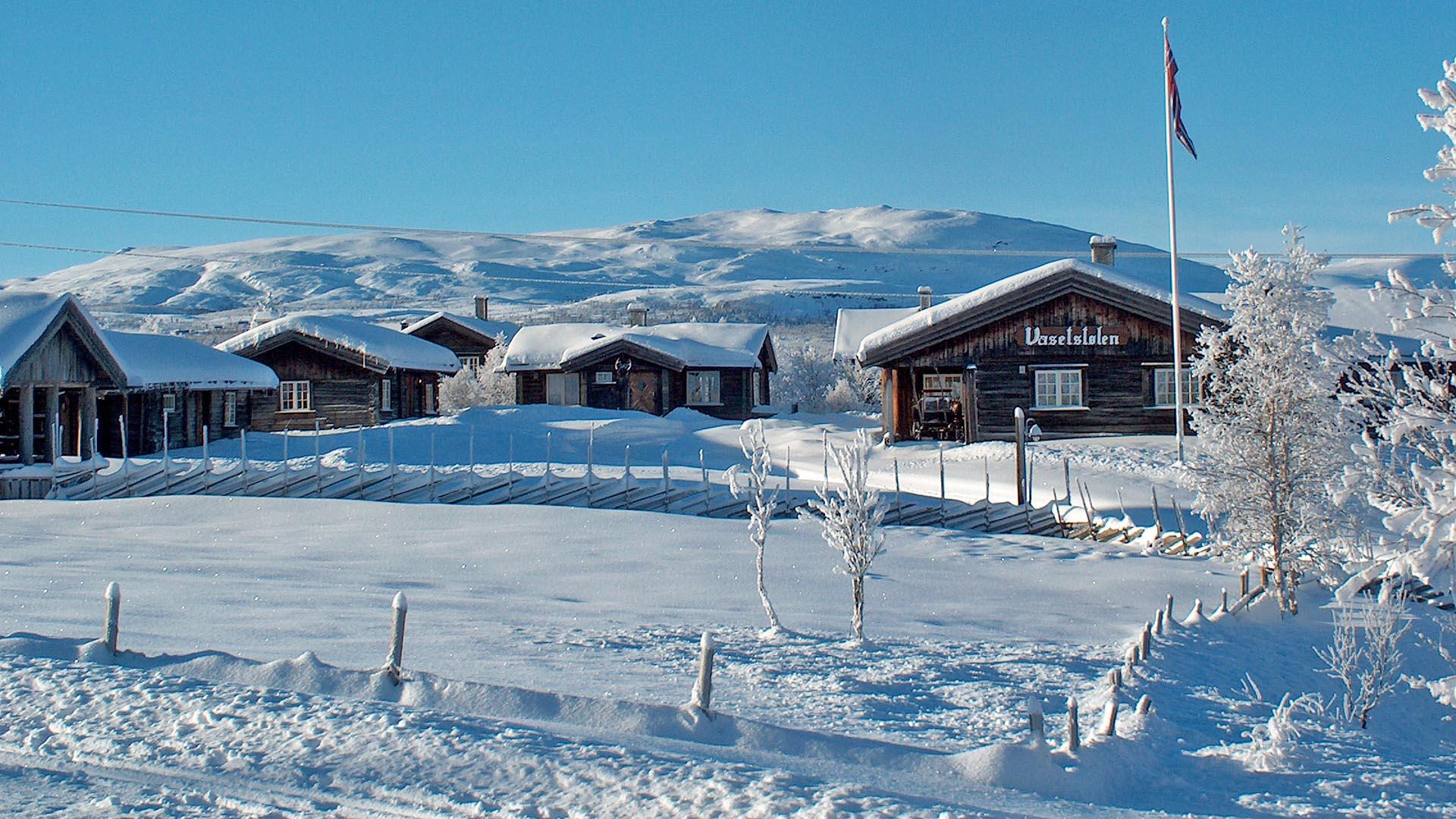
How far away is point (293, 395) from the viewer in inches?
1590

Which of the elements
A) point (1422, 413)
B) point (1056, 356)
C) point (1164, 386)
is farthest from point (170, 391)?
point (1422, 413)

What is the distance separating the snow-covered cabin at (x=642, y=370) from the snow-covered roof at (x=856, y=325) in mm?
4247

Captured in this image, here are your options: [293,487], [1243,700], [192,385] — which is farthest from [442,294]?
[1243,700]

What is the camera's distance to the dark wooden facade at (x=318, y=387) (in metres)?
39.7

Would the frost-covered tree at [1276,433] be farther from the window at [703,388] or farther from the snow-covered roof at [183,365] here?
the window at [703,388]

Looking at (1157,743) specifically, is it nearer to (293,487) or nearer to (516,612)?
(516,612)

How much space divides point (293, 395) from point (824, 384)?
2917 cm

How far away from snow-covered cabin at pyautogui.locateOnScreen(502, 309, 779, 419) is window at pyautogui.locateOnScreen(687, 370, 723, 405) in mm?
30

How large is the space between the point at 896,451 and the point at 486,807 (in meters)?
23.5

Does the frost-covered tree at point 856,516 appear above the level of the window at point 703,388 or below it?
below

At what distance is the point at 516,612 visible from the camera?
40.0ft

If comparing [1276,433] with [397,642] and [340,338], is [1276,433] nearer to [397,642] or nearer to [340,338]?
[397,642]

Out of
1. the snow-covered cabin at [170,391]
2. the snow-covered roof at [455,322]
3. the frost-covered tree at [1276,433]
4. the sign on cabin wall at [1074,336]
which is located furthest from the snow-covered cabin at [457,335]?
the frost-covered tree at [1276,433]

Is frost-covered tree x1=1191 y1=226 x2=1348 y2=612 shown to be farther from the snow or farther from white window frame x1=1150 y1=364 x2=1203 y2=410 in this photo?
the snow
